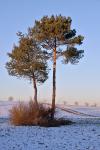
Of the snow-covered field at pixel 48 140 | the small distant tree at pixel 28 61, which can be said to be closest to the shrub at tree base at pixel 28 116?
the snow-covered field at pixel 48 140

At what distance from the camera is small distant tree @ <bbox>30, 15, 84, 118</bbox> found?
145 feet

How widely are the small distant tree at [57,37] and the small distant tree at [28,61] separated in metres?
3.18

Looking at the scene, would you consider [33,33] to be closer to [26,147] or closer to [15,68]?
[15,68]

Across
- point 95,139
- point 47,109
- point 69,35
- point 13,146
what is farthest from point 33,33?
point 13,146

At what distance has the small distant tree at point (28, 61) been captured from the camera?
49.6 meters

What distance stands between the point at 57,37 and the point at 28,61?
737 cm

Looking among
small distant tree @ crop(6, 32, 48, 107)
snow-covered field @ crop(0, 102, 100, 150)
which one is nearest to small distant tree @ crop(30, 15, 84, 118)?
small distant tree @ crop(6, 32, 48, 107)

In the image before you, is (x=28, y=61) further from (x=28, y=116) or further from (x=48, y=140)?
(x=48, y=140)

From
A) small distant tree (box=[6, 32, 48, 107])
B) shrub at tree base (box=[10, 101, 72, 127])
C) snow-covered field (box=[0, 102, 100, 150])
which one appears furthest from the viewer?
small distant tree (box=[6, 32, 48, 107])

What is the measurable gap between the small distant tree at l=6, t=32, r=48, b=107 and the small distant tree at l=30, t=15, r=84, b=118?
125 inches

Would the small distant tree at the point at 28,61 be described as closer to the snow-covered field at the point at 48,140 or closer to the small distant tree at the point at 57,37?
the small distant tree at the point at 57,37

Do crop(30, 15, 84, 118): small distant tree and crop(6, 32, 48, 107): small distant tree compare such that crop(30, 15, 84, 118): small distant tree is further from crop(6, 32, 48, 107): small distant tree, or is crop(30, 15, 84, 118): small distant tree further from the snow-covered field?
the snow-covered field

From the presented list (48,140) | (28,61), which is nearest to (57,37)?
(28,61)

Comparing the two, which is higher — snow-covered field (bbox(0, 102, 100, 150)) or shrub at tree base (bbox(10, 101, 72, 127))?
shrub at tree base (bbox(10, 101, 72, 127))
